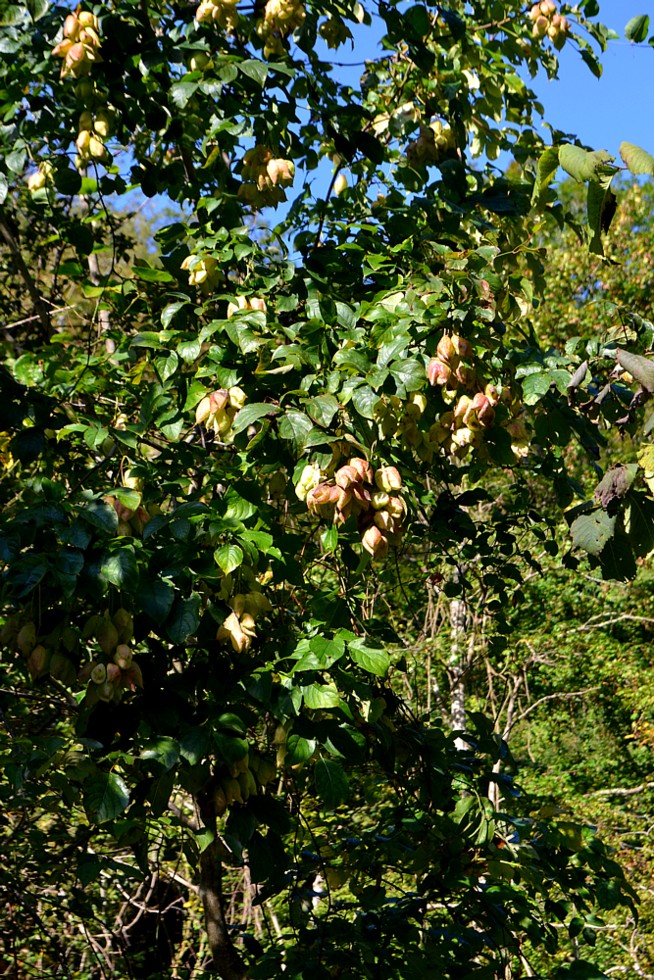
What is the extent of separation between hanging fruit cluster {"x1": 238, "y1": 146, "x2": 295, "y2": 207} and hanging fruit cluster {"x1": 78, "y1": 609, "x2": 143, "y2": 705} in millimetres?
939

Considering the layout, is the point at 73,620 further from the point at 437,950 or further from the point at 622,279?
the point at 622,279

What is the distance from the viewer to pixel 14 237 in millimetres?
2836

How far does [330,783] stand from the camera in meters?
1.49

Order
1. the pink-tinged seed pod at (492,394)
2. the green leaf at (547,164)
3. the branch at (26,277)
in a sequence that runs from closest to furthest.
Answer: the green leaf at (547,164)
the pink-tinged seed pod at (492,394)
the branch at (26,277)

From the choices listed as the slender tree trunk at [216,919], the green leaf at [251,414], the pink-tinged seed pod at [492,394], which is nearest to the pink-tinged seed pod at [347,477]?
the green leaf at [251,414]

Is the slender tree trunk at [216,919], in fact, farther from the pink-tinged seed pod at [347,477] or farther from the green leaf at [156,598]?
the pink-tinged seed pod at [347,477]

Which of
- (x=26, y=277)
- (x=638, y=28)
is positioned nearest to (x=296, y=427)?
(x=638, y=28)

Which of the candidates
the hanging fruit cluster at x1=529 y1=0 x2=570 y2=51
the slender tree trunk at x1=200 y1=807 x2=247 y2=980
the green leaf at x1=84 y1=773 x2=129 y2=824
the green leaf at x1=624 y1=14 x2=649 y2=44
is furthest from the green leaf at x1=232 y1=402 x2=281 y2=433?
the hanging fruit cluster at x1=529 y1=0 x2=570 y2=51

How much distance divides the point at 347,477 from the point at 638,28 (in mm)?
817

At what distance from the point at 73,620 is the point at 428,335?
0.83 metres

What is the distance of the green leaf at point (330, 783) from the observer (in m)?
1.48

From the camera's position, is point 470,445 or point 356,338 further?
point 470,445

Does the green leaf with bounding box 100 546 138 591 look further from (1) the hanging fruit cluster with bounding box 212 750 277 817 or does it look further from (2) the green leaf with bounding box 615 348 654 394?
(2) the green leaf with bounding box 615 348 654 394

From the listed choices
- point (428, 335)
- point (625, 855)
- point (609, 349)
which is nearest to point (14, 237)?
point (428, 335)
